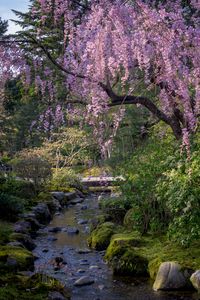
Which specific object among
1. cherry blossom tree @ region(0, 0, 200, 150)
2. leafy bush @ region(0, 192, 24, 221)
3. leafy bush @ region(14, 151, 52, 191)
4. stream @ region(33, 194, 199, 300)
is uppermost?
cherry blossom tree @ region(0, 0, 200, 150)

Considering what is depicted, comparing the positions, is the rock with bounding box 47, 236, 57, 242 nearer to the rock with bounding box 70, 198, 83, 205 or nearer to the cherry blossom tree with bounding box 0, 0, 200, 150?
the cherry blossom tree with bounding box 0, 0, 200, 150

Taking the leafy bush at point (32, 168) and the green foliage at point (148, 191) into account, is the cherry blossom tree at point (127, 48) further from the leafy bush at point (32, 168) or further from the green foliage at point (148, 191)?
the leafy bush at point (32, 168)

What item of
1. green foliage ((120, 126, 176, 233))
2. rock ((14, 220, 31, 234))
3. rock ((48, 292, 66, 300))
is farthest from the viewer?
rock ((14, 220, 31, 234))

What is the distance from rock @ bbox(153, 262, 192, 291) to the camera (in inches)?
272

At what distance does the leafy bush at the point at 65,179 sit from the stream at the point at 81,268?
9.26 meters

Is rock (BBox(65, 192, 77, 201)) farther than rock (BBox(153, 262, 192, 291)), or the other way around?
rock (BBox(65, 192, 77, 201))

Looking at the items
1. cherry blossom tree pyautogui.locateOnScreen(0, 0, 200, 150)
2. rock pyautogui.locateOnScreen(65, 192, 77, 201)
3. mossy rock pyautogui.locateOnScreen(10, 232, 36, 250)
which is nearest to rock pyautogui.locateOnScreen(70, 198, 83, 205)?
rock pyautogui.locateOnScreen(65, 192, 77, 201)

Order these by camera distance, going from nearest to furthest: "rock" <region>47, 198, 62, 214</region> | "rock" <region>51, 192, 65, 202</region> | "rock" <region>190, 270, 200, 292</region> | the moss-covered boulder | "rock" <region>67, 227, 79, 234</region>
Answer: "rock" <region>190, 270, 200, 292</region> < the moss-covered boulder < "rock" <region>67, 227, 79, 234</region> < "rock" <region>47, 198, 62, 214</region> < "rock" <region>51, 192, 65, 202</region>

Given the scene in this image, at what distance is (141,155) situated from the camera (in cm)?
1112

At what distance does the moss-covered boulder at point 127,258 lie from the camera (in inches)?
310

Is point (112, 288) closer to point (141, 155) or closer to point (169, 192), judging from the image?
point (169, 192)

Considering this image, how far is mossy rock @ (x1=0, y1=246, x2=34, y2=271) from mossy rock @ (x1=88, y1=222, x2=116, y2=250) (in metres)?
1.98

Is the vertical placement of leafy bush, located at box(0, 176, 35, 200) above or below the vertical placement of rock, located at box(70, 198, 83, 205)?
above

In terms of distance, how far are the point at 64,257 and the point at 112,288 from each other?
243 centimetres
